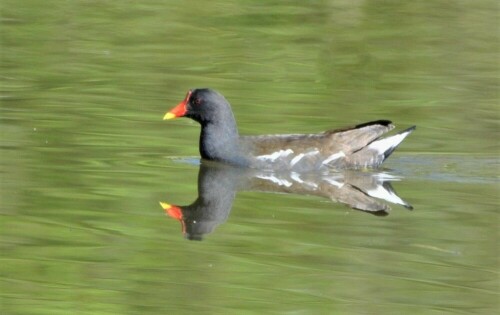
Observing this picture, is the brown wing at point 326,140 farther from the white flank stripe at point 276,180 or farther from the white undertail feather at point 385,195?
the white undertail feather at point 385,195

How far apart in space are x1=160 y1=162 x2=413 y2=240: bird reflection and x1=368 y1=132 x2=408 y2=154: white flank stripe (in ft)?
0.99

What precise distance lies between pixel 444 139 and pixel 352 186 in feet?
5.46

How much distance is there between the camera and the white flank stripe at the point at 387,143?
37.8ft

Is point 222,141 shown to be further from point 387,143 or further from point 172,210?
point 172,210

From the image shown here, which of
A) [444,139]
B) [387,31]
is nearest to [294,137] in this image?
[444,139]

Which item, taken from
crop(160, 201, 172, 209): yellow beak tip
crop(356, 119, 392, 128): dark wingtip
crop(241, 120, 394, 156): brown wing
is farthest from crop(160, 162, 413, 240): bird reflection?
crop(356, 119, 392, 128): dark wingtip

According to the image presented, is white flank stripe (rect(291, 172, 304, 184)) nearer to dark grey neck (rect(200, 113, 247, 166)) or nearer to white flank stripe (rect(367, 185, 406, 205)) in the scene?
dark grey neck (rect(200, 113, 247, 166))

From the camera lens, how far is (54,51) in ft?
50.8

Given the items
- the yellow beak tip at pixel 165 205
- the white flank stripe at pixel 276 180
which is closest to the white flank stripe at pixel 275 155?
the white flank stripe at pixel 276 180

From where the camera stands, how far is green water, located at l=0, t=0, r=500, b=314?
751 cm

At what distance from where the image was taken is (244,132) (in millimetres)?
12391


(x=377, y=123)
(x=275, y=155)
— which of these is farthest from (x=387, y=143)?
(x=275, y=155)

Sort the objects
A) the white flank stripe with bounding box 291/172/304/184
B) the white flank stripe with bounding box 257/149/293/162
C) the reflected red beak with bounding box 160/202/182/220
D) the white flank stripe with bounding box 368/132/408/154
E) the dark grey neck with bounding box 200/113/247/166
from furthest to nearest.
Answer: the white flank stripe with bounding box 368/132/408/154, the dark grey neck with bounding box 200/113/247/166, the white flank stripe with bounding box 257/149/293/162, the white flank stripe with bounding box 291/172/304/184, the reflected red beak with bounding box 160/202/182/220

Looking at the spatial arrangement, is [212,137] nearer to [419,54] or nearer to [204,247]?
[204,247]
